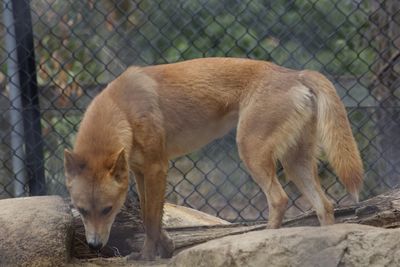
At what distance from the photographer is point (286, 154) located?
4.42 metres

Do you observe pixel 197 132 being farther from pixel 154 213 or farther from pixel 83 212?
pixel 83 212

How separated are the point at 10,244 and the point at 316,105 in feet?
5.23

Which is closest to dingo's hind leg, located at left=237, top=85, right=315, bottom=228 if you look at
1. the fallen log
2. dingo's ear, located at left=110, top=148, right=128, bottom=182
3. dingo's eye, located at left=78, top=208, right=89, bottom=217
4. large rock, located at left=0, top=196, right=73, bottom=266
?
the fallen log

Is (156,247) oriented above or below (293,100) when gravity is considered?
below

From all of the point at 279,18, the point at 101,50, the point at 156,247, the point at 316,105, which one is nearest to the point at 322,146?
the point at 316,105

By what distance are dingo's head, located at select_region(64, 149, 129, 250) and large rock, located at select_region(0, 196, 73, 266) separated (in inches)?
4.4

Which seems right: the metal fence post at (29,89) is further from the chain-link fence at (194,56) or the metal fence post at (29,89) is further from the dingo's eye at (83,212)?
the dingo's eye at (83,212)

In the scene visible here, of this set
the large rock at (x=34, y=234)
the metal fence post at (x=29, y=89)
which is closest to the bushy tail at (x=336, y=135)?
the large rock at (x=34, y=234)

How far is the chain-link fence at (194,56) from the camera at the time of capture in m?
5.26

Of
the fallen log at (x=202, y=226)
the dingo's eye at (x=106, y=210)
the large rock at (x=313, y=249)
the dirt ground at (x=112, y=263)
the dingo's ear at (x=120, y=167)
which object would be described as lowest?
the dirt ground at (x=112, y=263)

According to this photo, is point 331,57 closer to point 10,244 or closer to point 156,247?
point 156,247

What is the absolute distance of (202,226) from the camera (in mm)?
4422

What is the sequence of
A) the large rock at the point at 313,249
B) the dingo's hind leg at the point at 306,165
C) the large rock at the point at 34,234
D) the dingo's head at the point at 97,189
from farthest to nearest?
the dingo's hind leg at the point at 306,165 < the dingo's head at the point at 97,189 < the large rock at the point at 34,234 < the large rock at the point at 313,249

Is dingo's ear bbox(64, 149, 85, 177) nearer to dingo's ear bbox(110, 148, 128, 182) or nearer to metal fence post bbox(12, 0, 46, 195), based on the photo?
dingo's ear bbox(110, 148, 128, 182)
